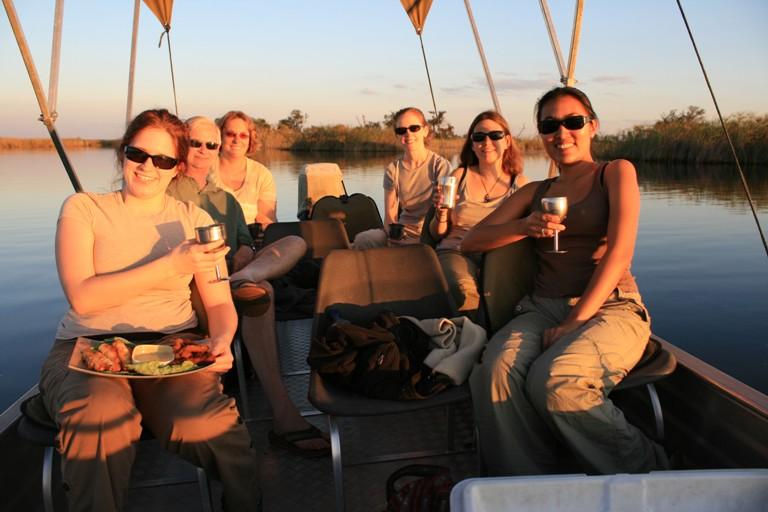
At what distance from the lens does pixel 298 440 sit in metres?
2.67

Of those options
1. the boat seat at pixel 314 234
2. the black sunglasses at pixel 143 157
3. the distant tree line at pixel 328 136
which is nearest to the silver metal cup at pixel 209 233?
the black sunglasses at pixel 143 157

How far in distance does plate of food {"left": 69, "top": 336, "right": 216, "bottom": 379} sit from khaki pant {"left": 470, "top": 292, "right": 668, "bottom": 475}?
99 cm

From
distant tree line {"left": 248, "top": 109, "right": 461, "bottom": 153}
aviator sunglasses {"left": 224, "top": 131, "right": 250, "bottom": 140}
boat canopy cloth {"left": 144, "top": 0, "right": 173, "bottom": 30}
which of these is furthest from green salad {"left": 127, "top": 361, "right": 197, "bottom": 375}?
distant tree line {"left": 248, "top": 109, "right": 461, "bottom": 153}

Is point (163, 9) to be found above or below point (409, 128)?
above

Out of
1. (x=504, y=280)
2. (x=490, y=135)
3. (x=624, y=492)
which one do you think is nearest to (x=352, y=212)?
(x=490, y=135)

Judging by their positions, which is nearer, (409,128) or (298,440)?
(298,440)

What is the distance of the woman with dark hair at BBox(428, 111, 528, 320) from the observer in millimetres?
3615

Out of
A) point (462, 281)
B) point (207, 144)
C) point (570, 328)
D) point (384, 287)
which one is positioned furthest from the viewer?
point (207, 144)

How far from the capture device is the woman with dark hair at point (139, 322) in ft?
6.11

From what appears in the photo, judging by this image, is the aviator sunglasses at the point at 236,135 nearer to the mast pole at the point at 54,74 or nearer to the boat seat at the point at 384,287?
the mast pole at the point at 54,74

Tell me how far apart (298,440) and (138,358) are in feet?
2.96

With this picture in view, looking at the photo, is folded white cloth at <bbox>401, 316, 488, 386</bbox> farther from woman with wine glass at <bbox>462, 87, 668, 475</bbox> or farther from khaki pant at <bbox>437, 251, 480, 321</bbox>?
khaki pant at <bbox>437, 251, 480, 321</bbox>

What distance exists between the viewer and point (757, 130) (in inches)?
838

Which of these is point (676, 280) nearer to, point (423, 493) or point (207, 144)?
point (207, 144)
